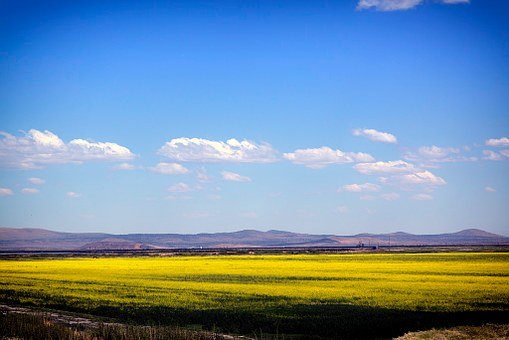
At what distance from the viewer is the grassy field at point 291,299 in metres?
23.0

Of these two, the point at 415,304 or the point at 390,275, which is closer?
the point at 415,304

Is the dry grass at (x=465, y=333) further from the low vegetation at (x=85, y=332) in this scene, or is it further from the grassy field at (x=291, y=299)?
the low vegetation at (x=85, y=332)

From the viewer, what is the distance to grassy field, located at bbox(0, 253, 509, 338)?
23.0m

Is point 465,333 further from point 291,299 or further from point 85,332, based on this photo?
point 85,332

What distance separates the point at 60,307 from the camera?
2867 centimetres

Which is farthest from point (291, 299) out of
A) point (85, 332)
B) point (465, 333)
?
point (85, 332)

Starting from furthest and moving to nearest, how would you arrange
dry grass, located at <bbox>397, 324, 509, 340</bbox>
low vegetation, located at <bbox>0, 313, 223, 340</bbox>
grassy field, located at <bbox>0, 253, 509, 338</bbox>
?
grassy field, located at <bbox>0, 253, 509, 338</bbox>, dry grass, located at <bbox>397, 324, 509, 340</bbox>, low vegetation, located at <bbox>0, 313, 223, 340</bbox>

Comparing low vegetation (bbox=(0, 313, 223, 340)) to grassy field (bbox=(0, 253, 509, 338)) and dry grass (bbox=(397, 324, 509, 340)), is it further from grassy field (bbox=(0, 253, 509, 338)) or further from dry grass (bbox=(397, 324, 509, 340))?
dry grass (bbox=(397, 324, 509, 340))

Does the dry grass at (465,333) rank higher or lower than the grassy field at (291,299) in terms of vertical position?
lower

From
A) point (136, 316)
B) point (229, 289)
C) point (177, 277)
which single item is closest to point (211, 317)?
point (136, 316)

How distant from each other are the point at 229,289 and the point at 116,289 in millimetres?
6934

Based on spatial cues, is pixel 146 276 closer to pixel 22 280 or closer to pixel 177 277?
pixel 177 277

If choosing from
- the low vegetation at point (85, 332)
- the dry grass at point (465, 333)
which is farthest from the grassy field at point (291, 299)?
the low vegetation at point (85, 332)

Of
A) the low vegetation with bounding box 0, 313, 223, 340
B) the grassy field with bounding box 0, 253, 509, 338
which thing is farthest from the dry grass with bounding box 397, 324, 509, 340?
the low vegetation with bounding box 0, 313, 223, 340
